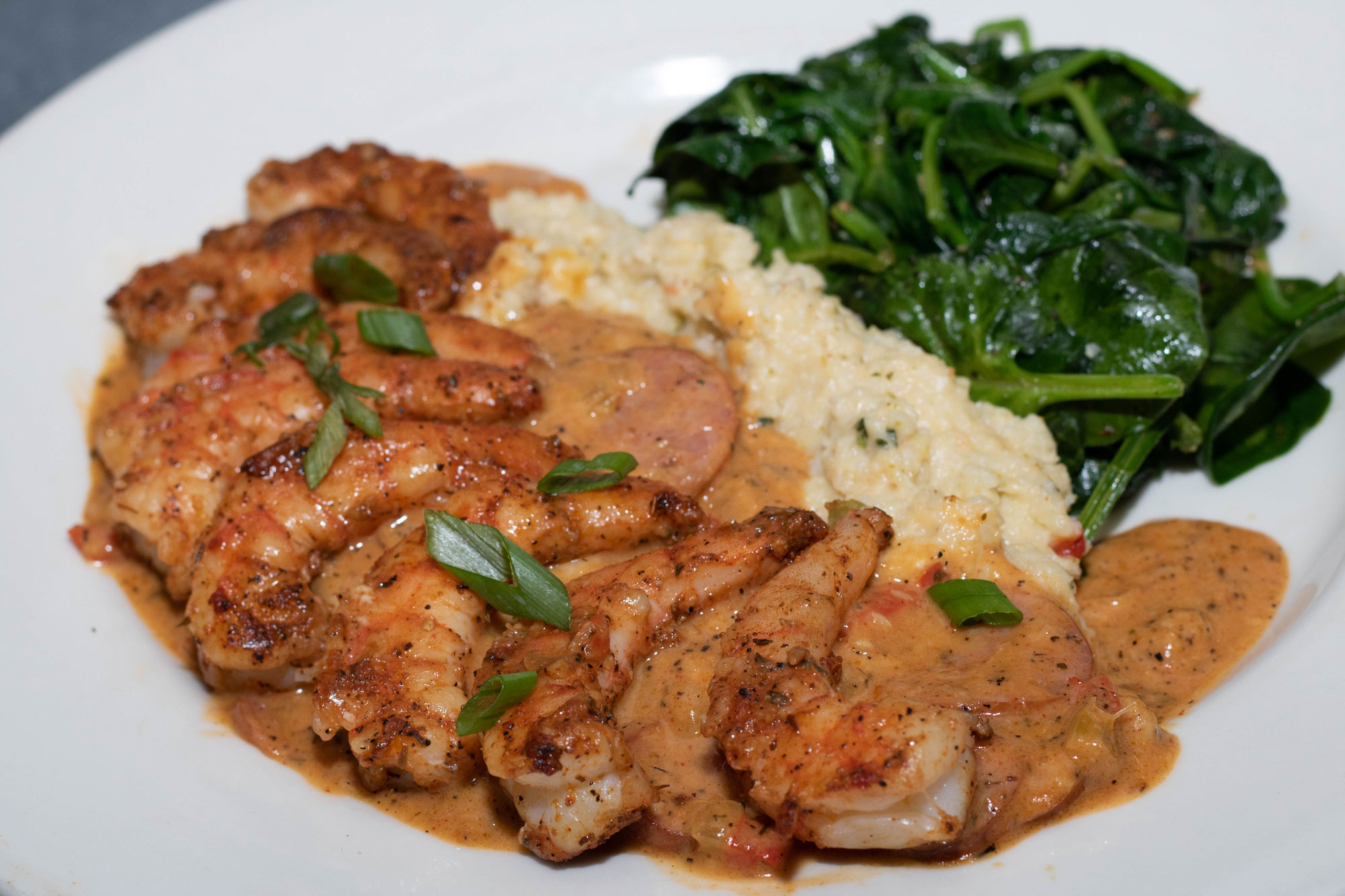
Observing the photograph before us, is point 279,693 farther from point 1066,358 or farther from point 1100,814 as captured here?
point 1066,358

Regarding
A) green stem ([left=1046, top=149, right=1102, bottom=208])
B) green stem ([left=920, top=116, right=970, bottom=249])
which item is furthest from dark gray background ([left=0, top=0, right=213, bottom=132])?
green stem ([left=1046, top=149, right=1102, bottom=208])

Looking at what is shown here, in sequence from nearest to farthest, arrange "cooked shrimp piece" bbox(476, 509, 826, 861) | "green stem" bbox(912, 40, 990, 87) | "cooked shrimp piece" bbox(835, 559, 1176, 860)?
"cooked shrimp piece" bbox(476, 509, 826, 861) < "cooked shrimp piece" bbox(835, 559, 1176, 860) < "green stem" bbox(912, 40, 990, 87)

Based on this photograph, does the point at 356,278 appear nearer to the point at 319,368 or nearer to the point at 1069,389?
the point at 319,368

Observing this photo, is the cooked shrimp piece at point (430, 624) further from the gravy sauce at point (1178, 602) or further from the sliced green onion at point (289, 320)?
the gravy sauce at point (1178, 602)

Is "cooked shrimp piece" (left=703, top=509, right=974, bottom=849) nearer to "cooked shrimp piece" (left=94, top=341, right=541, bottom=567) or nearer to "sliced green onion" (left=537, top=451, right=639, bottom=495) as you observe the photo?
"sliced green onion" (left=537, top=451, right=639, bottom=495)

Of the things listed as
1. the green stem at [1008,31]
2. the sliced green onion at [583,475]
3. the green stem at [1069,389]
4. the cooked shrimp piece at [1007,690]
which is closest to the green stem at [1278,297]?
the green stem at [1069,389]

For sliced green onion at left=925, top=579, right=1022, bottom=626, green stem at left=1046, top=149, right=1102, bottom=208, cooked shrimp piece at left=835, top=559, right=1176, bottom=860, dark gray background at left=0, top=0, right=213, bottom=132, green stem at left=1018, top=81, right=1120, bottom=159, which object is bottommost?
dark gray background at left=0, top=0, right=213, bottom=132

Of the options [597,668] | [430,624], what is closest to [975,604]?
[597,668]
